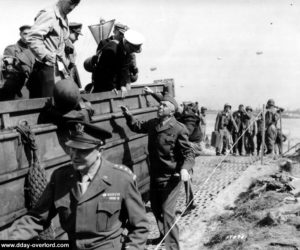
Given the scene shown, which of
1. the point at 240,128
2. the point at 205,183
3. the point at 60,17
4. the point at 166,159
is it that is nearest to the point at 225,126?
the point at 240,128

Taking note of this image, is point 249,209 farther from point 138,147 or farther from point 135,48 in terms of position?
point 135,48

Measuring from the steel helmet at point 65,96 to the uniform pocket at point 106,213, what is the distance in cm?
236

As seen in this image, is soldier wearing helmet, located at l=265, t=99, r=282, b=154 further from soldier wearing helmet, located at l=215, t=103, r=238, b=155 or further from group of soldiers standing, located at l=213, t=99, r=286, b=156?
soldier wearing helmet, located at l=215, t=103, r=238, b=155

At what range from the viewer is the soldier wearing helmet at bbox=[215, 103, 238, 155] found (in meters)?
→ 16.9

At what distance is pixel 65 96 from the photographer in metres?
5.21

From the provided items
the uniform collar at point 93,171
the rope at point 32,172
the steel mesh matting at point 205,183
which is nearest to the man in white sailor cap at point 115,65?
the steel mesh matting at point 205,183

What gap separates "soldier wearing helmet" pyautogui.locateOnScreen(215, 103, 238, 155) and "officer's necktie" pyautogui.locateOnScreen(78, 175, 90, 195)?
14052 mm

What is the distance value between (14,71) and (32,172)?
2069mm

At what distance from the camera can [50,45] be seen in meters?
6.05

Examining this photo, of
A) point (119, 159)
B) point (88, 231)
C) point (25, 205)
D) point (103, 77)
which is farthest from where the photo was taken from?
point (103, 77)

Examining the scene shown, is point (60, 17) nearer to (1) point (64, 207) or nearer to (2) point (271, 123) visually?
(1) point (64, 207)

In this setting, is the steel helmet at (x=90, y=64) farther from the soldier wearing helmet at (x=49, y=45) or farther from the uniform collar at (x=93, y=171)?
the uniform collar at (x=93, y=171)

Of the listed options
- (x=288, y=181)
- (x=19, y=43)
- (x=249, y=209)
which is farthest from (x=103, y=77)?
(x=288, y=181)

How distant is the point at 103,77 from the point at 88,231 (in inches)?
180
